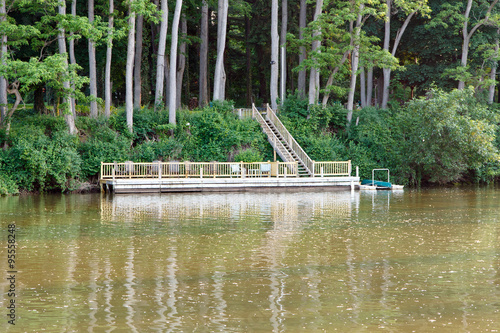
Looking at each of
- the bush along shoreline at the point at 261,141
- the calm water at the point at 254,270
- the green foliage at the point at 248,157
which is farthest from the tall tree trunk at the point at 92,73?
the calm water at the point at 254,270

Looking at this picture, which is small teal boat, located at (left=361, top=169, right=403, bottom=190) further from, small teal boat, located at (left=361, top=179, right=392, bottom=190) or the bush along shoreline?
the bush along shoreline

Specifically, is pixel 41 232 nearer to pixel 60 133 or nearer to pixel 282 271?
pixel 282 271

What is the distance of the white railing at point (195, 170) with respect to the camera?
3100 cm

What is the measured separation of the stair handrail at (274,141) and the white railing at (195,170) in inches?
43.2

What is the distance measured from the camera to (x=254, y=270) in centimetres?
1247

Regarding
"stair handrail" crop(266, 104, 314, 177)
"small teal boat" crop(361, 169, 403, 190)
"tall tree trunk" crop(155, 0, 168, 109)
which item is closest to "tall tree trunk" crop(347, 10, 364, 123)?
"stair handrail" crop(266, 104, 314, 177)

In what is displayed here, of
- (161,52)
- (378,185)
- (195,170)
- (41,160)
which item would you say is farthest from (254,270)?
(161,52)

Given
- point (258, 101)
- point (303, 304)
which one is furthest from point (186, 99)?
point (303, 304)

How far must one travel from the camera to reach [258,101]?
56719 millimetres

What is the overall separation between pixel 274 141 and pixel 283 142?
34.3 inches

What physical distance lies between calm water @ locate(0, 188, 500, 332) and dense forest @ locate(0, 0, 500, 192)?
9.38m

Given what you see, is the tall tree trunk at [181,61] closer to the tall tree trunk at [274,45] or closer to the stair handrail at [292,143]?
the tall tree trunk at [274,45]

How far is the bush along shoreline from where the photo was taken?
30.3 meters

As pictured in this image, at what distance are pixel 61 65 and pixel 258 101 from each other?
97.2ft
